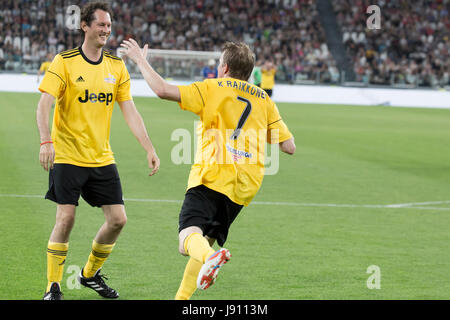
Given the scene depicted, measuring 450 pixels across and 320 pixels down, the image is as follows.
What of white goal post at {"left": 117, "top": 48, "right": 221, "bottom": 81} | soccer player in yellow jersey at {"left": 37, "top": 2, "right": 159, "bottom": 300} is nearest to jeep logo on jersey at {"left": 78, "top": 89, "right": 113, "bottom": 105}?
soccer player in yellow jersey at {"left": 37, "top": 2, "right": 159, "bottom": 300}

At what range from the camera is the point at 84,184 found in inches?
211

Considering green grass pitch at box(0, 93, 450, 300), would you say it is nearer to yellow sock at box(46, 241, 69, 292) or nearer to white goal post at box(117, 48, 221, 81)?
yellow sock at box(46, 241, 69, 292)

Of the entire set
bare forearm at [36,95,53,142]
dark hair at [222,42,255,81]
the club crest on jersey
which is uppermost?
dark hair at [222,42,255,81]

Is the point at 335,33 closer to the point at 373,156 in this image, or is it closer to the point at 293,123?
the point at 293,123

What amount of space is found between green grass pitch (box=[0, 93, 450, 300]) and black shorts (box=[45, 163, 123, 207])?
0.80m

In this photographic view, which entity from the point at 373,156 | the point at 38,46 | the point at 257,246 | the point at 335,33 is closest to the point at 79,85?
the point at 257,246

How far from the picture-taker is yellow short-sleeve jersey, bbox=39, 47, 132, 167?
523 centimetres

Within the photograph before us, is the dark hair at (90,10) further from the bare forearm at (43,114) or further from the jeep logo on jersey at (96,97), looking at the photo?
the bare forearm at (43,114)

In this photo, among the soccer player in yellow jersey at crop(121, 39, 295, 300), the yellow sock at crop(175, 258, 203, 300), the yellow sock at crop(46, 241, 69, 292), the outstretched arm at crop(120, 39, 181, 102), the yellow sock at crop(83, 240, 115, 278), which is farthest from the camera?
the yellow sock at crop(83, 240, 115, 278)

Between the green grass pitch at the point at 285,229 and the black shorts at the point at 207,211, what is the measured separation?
3.11ft

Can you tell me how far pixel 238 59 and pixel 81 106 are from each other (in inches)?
47.5

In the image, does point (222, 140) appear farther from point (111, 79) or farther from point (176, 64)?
point (176, 64)

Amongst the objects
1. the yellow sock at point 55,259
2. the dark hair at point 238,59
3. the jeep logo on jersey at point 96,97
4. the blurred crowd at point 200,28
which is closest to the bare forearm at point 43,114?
the jeep logo on jersey at point 96,97

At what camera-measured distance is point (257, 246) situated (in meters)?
7.66
